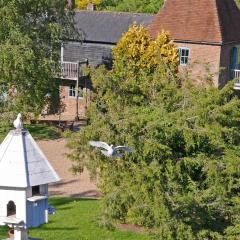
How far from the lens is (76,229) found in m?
17.1

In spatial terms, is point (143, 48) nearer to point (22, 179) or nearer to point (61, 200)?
point (61, 200)

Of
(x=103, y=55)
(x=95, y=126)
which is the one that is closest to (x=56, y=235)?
(x=95, y=126)

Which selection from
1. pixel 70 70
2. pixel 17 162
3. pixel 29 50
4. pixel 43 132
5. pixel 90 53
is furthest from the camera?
pixel 90 53

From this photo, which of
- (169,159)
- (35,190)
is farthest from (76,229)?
(35,190)

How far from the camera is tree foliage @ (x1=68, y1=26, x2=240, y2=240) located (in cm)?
1310

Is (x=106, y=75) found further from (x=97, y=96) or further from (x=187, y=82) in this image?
(x=187, y=82)

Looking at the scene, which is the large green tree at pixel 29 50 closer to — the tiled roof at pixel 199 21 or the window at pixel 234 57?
the tiled roof at pixel 199 21

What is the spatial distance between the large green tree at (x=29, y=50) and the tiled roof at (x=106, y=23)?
27.6ft

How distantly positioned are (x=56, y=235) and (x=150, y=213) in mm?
4380

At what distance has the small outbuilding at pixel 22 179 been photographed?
7.88 metres

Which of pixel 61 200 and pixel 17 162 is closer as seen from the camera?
pixel 17 162

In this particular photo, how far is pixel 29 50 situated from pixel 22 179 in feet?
55.8

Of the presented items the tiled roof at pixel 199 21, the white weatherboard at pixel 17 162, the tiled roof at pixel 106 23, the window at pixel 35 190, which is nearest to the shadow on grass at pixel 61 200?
the window at pixel 35 190

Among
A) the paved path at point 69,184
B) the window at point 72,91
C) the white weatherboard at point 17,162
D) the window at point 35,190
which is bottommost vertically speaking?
the paved path at point 69,184
